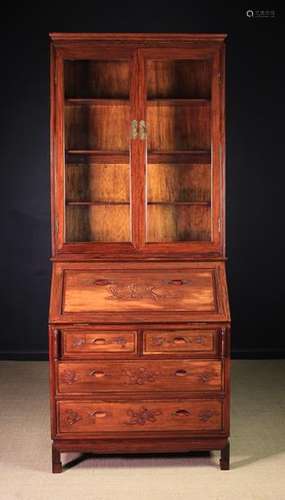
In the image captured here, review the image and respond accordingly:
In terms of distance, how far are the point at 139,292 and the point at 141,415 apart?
0.55 metres

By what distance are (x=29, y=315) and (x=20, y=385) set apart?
74 centimetres

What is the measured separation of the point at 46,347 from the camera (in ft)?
17.5

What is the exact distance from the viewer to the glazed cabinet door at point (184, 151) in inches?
133

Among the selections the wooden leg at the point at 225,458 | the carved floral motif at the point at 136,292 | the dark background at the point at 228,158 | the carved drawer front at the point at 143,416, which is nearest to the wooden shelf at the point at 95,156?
the carved floral motif at the point at 136,292

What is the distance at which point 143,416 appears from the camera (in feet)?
10.7

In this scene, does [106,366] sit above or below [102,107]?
below

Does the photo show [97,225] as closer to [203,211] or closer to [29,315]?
[203,211]

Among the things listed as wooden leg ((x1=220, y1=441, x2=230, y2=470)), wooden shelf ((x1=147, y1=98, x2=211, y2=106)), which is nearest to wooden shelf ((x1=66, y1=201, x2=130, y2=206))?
wooden shelf ((x1=147, y1=98, x2=211, y2=106))

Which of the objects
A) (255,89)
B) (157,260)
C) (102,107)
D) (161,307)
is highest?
(255,89)

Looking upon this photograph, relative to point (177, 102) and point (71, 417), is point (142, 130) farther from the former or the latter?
point (71, 417)

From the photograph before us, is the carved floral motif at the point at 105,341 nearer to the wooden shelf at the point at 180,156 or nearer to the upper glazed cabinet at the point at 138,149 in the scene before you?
the upper glazed cabinet at the point at 138,149

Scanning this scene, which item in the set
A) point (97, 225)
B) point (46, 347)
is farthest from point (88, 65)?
point (46, 347)

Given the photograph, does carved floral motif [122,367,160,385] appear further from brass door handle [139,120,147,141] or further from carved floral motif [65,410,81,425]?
brass door handle [139,120,147,141]

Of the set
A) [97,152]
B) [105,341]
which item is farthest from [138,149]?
[105,341]
